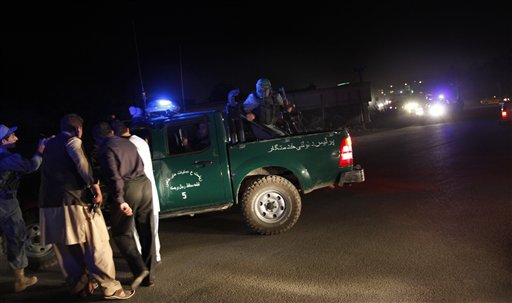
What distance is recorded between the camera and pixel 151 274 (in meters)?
4.50

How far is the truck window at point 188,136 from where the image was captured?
579 centimetres

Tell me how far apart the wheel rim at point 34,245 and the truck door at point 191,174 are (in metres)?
1.56

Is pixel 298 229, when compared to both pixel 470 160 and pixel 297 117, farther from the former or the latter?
pixel 470 160

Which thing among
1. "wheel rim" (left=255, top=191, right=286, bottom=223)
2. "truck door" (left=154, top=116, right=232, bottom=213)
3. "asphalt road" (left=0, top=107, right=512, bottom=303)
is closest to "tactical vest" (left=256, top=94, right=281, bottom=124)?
"asphalt road" (left=0, top=107, right=512, bottom=303)

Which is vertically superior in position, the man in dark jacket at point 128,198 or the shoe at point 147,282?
the man in dark jacket at point 128,198

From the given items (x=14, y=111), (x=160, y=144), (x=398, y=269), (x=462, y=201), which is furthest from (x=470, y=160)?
(x=14, y=111)

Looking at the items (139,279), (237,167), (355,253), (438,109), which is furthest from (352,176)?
(438,109)

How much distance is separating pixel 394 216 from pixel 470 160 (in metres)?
5.35

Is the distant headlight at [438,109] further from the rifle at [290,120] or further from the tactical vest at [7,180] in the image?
the tactical vest at [7,180]

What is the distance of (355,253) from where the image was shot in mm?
4871

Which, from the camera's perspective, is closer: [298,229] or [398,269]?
[398,269]

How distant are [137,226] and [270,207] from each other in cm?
201

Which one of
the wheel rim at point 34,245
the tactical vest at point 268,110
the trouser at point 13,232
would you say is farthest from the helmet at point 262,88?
the trouser at point 13,232

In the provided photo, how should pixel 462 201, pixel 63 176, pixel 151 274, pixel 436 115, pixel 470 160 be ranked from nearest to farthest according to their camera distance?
pixel 63 176
pixel 151 274
pixel 462 201
pixel 470 160
pixel 436 115
